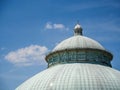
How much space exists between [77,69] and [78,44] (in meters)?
6.40

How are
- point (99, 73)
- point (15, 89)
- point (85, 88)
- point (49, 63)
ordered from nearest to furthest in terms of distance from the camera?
point (85, 88) → point (99, 73) → point (15, 89) → point (49, 63)

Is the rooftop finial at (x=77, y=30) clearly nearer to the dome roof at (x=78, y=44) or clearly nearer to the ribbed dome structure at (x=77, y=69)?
the ribbed dome structure at (x=77, y=69)

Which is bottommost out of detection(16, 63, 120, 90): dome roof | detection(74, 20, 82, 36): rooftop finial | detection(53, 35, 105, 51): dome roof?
detection(16, 63, 120, 90): dome roof

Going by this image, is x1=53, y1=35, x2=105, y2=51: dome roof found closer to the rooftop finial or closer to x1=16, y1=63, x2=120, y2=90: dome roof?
the rooftop finial

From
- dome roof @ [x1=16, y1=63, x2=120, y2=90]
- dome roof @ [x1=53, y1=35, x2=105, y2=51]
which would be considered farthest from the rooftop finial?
dome roof @ [x1=16, y1=63, x2=120, y2=90]

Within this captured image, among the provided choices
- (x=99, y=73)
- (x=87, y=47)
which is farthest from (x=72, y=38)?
(x=99, y=73)

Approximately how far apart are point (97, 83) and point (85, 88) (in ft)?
5.74

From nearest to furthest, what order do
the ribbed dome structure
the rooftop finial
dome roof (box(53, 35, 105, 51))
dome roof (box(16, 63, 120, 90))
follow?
dome roof (box(16, 63, 120, 90)), the ribbed dome structure, dome roof (box(53, 35, 105, 51)), the rooftop finial

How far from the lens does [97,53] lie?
47.7m

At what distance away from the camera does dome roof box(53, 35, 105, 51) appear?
4765 centimetres

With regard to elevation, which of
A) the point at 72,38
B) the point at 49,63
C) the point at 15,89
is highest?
the point at 72,38

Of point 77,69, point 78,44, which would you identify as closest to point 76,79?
point 77,69

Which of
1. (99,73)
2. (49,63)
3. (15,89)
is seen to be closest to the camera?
(99,73)

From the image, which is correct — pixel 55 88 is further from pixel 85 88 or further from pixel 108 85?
pixel 108 85
